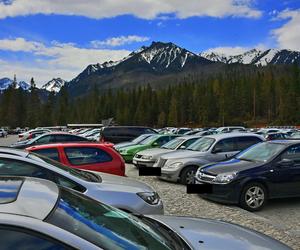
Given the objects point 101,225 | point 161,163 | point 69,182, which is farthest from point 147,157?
point 101,225

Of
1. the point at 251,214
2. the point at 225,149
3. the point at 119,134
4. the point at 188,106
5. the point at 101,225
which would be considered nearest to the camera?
the point at 101,225

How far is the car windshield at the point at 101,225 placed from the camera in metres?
2.53

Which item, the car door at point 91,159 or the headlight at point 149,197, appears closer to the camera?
the headlight at point 149,197

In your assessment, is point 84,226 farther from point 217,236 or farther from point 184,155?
point 184,155

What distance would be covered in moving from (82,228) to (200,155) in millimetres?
11449

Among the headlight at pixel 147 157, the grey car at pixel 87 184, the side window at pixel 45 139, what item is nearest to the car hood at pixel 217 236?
the grey car at pixel 87 184

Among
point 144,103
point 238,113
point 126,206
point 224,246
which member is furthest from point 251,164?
point 144,103

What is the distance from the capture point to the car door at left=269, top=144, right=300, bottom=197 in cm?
1011

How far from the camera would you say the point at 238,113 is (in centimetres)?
12575

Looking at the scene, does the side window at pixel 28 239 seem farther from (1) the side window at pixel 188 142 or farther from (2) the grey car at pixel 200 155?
(1) the side window at pixel 188 142

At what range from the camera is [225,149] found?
14320mm

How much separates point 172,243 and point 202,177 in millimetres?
7695

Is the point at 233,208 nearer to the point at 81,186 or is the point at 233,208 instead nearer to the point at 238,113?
the point at 81,186

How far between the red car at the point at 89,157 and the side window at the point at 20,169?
124 inches
